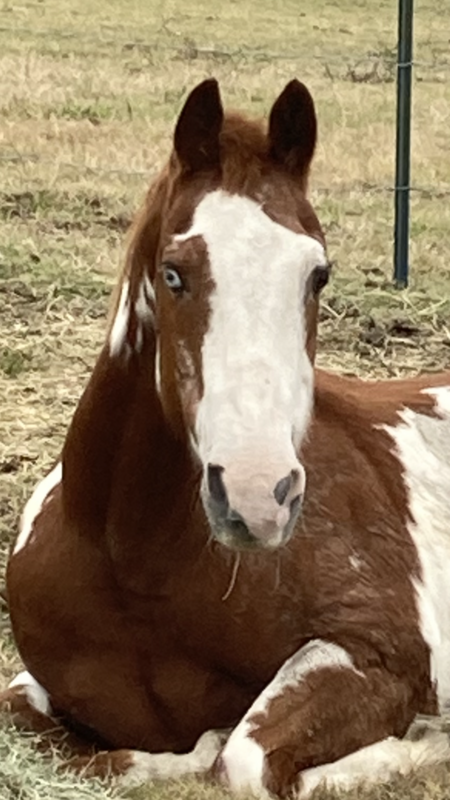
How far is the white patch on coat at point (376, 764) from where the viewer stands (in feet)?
10.3

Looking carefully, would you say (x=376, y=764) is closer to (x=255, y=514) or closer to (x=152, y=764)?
(x=152, y=764)

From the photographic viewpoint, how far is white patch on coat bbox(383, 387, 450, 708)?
11.4ft

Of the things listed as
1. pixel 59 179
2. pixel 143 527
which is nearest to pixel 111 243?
pixel 59 179

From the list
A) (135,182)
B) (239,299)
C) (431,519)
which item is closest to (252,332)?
(239,299)

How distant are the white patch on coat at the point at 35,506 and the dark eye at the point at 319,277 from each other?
3.05ft

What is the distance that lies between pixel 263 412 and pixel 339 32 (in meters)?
14.9

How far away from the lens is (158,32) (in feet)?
50.2

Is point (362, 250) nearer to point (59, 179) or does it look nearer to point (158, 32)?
point (59, 179)

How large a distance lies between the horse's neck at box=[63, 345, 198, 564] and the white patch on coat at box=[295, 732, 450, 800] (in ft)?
1.90

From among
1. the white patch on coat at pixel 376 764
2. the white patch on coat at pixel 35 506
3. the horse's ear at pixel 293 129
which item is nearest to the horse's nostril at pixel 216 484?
the horse's ear at pixel 293 129

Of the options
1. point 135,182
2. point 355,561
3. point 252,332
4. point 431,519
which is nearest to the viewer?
point 252,332

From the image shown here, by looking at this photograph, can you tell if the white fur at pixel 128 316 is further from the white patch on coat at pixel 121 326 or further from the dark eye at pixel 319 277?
the dark eye at pixel 319 277

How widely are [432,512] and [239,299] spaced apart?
1163 millimetres

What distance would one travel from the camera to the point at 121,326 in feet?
10.4
